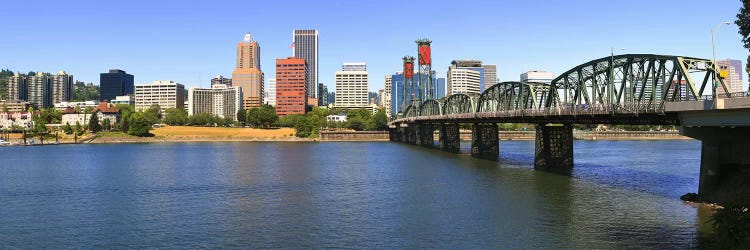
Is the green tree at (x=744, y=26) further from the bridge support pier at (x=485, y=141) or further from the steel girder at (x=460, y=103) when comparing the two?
the steel girder at (x=460, y=103)

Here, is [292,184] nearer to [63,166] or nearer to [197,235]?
[197,235]

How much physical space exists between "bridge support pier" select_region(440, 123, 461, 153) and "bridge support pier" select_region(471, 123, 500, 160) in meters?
21.9

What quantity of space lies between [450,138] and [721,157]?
9874 cm

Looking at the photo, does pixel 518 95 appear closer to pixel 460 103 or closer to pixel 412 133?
pixel 460 103

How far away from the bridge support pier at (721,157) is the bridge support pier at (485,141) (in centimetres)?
6505

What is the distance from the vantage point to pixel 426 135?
6905 inches

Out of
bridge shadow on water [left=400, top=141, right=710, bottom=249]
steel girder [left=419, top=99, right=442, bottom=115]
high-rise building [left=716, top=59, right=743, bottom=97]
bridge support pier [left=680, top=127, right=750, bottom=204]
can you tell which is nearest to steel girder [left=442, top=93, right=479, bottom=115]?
steel girder [left=419, top=99, right=442, bottom=115]

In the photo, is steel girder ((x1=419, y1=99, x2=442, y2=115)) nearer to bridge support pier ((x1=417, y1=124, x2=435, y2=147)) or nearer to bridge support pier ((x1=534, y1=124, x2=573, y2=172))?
bridge support pier ((x1=417, y1=124, x2=435, y2=147))

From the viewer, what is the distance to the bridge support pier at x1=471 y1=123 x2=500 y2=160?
372 feet

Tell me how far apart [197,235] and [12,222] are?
1592cm

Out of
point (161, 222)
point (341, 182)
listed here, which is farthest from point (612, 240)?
point (341, 182)

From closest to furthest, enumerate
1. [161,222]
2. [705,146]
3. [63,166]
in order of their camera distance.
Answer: [161,222] → [705,146] → [63,166]

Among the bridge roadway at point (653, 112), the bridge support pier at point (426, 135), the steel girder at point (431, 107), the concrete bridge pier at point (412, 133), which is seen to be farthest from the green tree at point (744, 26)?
the concrete bridge pier at point (412, 133)

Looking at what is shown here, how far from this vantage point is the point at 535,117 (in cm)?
7800
